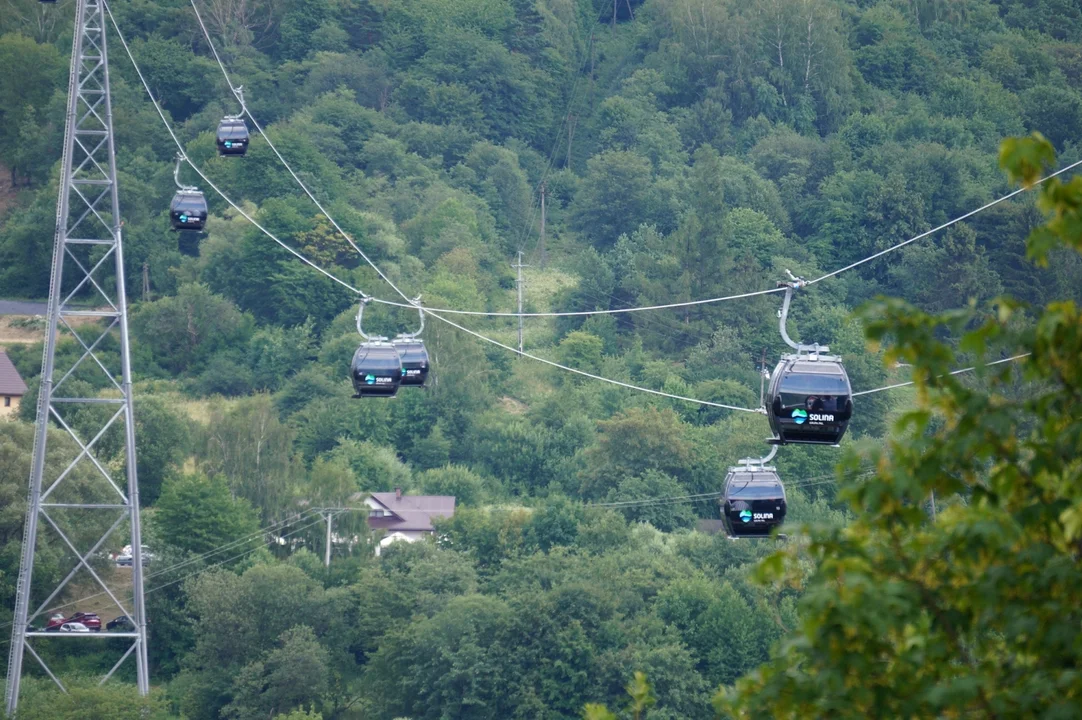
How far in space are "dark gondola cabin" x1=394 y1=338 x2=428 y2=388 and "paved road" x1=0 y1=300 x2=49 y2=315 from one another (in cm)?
6336

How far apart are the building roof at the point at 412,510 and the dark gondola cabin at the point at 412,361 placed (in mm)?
40760

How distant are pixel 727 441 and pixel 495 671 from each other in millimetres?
26253

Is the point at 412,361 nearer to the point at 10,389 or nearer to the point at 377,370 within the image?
the point at 377,370

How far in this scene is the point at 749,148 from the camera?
112625 mm

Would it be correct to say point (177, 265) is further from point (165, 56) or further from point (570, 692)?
point (570, 692)

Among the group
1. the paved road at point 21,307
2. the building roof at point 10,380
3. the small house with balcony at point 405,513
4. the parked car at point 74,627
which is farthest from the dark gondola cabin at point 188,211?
the paved road at point 21,307

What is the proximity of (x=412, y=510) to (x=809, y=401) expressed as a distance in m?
55.6

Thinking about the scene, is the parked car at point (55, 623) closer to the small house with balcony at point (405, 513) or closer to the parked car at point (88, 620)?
the parked car at point (88, 620)

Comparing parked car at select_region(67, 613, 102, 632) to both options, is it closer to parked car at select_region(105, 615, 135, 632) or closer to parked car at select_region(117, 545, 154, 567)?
parked car at select_region(105, 615, 135, 632)

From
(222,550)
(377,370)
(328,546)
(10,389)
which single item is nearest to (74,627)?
(222,550)

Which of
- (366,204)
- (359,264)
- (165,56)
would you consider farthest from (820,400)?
(165,56)

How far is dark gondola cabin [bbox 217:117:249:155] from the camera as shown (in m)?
40.4

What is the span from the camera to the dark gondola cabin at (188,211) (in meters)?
36.0

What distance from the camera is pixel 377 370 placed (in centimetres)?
3089
